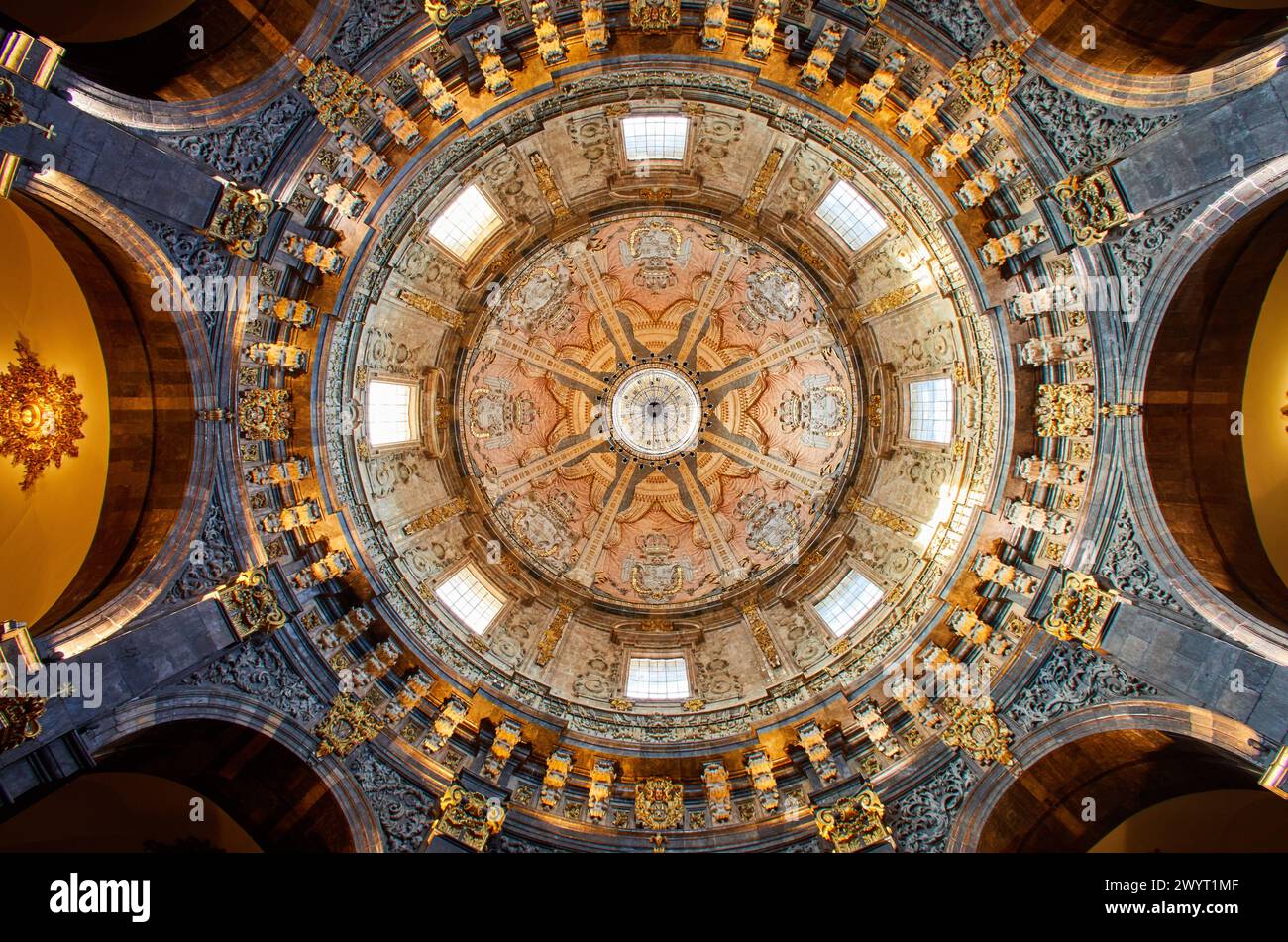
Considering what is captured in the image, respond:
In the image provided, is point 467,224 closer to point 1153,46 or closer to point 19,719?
point 19,719

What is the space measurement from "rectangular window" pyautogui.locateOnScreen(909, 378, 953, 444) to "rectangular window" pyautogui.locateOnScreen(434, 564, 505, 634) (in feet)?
52.0

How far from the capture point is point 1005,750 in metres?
17.7

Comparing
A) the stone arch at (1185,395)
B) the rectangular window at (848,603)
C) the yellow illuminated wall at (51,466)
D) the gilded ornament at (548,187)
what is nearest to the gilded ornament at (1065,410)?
the stone arch at (1185,395)

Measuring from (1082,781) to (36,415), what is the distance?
1056 inches

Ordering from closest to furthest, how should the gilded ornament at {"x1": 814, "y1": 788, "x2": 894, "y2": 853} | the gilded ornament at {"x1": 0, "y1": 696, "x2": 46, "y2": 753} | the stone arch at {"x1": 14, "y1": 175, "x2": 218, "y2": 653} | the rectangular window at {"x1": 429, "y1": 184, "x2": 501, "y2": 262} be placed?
the gilded ornament at {"x1": 0, "y1": 696, "x2": 46, "y2": 753} → the stone arch at {"x1": 14, "y1": 175, "x2": 218, "y2": 653} → the gilded ornament at {"x1": 814, "y1": 788, "x2": 894, "y2": 853} → the rectangular window at {"x1": 429, "y1": 184, "x2": 501, "y2": 262}

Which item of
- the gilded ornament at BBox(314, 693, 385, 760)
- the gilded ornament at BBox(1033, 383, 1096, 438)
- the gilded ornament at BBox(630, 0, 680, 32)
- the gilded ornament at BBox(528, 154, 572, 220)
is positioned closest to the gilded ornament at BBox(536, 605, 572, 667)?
the gilded ornament at BBox(314, 693, 385, 760)

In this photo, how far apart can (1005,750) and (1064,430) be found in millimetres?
8426

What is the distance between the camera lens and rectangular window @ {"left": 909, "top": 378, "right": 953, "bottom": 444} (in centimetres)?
2130

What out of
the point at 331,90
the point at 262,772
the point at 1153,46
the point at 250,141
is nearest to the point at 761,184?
the point at 1153,46

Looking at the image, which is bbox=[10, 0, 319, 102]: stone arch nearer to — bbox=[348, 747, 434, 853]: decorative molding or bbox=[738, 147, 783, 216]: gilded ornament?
bbox=[738, 147, 783, 216]: gilded ornament

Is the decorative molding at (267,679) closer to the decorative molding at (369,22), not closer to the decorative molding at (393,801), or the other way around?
the decorative molding at (393,801)

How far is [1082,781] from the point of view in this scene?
1764 centimetres

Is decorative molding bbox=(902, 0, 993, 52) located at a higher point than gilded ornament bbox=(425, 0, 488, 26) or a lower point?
lower

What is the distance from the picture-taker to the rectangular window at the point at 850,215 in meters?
21.2
